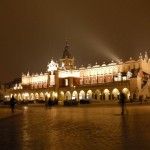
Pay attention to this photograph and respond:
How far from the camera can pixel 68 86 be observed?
324 ft

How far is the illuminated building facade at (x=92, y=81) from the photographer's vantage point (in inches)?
3024

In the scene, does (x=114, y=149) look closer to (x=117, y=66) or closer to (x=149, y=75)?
(x=149, y=75)

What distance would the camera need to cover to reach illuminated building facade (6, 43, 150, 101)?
252 feet

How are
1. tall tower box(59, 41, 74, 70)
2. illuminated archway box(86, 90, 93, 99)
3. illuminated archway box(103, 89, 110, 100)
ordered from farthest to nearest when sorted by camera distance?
tall tower box(59, 41, 74, 70)
illuminated archway box(86, 90, 93, 99)
illuminated archway box(103, 89, 110, 100)

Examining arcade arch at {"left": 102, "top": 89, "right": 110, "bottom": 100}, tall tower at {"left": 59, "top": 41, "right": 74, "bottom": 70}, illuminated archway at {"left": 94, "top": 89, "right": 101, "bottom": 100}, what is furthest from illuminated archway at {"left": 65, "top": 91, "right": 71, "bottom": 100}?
tall tower at {"left": 59, "top": 41, "right": 74, "bottom": 70}

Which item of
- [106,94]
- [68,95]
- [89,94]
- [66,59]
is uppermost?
[66,59]

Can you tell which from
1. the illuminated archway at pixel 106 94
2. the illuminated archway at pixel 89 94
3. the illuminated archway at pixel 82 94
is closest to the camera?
the illuminated archway at pixel 106 94

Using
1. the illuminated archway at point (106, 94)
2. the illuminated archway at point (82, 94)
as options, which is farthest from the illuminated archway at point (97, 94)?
the illuminated archway at point (82, 94)

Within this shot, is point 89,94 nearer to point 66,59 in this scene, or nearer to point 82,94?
point 82,94

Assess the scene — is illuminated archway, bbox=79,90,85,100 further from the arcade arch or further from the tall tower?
the tall tower

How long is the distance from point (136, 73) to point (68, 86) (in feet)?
90.9

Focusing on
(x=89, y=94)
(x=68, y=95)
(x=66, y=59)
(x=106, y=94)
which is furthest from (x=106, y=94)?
(x=66, y=59)

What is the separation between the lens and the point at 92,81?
102 m

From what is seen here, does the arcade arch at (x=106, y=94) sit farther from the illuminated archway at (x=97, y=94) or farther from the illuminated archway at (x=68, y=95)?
the illuminated archway at (x=68, y=95)
